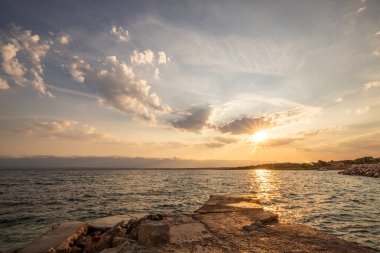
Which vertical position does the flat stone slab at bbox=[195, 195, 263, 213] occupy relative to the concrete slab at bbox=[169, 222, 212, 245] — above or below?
above

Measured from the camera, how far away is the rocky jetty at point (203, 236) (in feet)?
21.2

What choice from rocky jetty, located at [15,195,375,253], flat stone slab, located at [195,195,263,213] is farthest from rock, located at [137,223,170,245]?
flat stone slab, located at [195,195,263,213]

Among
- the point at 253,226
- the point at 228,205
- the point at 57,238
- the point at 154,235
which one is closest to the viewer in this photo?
the point at 154,235

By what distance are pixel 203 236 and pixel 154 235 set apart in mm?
1610

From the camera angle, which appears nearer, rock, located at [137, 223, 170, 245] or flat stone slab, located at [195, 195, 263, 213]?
rock, located at [137, 223, 170, 245]

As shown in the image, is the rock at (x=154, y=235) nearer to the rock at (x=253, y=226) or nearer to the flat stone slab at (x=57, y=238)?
the rock at (x=253, y=226)

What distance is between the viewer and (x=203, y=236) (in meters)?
7.36

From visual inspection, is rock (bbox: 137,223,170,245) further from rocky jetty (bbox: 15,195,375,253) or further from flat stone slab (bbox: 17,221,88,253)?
flat stone slab (bbox: 17,221,88,253)

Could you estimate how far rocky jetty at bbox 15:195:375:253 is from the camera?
6.46m

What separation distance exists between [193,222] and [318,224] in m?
8.20

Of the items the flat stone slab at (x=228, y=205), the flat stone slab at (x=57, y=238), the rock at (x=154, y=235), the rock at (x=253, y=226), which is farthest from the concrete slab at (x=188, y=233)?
the flat stone slab at (x=57, y=238)

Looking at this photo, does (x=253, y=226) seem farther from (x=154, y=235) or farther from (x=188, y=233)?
(x=154, y=235)

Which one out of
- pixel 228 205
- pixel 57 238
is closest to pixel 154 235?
pixel 57 238

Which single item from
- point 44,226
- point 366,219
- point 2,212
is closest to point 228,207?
point 366,219
